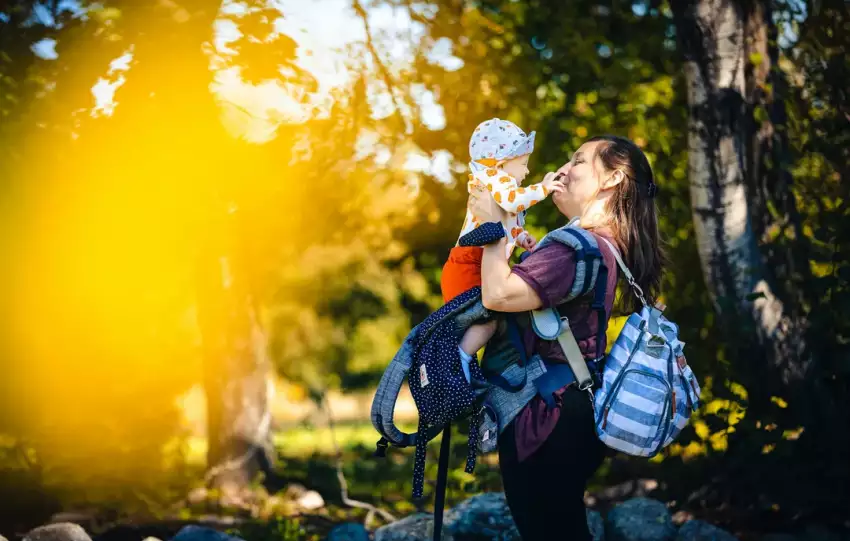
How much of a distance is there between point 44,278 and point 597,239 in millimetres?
5189

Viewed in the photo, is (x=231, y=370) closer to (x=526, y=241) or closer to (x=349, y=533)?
(x=349, y=533)

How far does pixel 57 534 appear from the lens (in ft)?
15.1

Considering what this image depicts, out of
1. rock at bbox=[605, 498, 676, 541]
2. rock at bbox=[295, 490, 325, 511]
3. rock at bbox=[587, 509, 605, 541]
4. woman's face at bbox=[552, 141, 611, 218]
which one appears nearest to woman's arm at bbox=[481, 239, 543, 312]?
A: woman's face at bbox=[552, 141, 611, 218]

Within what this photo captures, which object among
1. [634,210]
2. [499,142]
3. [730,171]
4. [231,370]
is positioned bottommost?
[231,370]

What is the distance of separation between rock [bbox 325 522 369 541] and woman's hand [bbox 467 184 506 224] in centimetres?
275

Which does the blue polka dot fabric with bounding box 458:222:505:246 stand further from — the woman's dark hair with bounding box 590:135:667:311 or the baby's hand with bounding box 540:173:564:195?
the woman's dark hair with bounding box 590:135:667:311

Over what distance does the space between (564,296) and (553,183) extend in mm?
442

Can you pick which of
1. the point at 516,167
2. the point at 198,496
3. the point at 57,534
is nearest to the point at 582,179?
the point at 516,167

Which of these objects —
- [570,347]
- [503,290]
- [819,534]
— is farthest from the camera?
[819,534]

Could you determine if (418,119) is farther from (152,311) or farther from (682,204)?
(152,311)

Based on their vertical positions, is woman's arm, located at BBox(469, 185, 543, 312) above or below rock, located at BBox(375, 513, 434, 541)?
→ above

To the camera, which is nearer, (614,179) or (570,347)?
(570,347)

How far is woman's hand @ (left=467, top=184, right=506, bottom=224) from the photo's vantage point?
2688 millimetres

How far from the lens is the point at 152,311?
7.26 m
